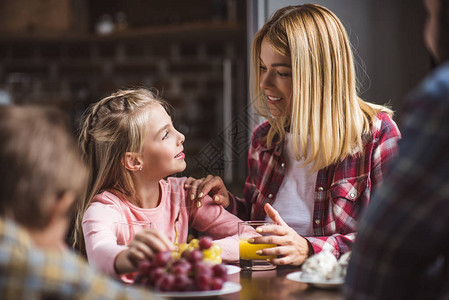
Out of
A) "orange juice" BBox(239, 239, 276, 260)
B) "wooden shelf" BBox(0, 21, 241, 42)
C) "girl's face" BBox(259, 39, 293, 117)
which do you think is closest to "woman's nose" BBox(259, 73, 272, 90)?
"girl's face" BBox(259, 39, 293, 117)

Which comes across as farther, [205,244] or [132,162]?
[132,162]

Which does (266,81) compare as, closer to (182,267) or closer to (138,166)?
(138,166)

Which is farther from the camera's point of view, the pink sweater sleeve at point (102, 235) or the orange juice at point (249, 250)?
Result: the orange juice at point (249, 250)

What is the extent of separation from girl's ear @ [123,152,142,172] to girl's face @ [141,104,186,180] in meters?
0.01

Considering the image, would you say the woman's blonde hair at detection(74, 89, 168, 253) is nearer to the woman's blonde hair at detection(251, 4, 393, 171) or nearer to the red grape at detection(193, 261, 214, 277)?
the woman's blonde hair at detection(251, 4, 393, 171)

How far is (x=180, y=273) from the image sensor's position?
980 mm

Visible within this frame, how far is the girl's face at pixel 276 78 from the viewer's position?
1616 millimetres

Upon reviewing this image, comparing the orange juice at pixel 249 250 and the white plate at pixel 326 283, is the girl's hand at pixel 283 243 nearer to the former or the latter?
the orange juice at pixel 249 250

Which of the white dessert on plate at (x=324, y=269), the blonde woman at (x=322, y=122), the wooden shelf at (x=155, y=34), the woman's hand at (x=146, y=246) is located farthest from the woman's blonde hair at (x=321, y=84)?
the wooden shelf at (x=155, y=34)

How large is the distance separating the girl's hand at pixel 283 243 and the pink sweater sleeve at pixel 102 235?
327 mm

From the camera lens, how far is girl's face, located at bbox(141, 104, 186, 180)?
5.27ft

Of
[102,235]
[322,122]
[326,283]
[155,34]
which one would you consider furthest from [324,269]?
[155,34]

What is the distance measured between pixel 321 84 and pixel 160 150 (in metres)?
0.51

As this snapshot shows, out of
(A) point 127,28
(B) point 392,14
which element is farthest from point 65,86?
(B) point 392,14
